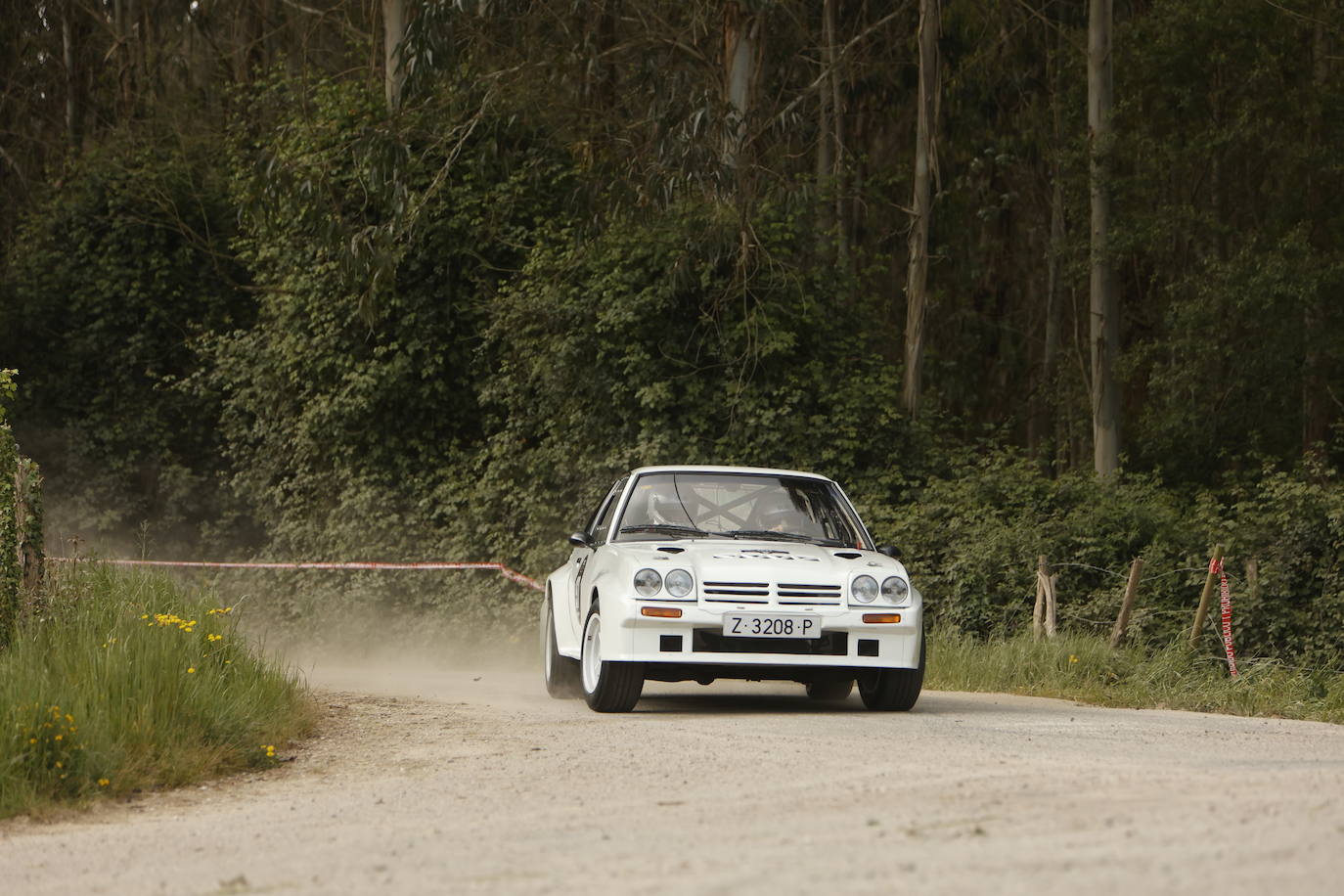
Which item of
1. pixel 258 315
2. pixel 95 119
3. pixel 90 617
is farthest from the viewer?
pixel 95 119

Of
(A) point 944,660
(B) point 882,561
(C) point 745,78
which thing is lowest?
(A) point 944,660

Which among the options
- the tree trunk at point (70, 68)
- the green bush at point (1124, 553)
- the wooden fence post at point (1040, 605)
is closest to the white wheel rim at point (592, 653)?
the wooden fence post at point (1040, 605)

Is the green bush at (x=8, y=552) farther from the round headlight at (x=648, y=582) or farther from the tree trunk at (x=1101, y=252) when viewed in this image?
the tree trunk at (x=1101, y=252)

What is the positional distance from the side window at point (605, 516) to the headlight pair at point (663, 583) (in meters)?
1.50

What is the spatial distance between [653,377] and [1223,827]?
17640 mm

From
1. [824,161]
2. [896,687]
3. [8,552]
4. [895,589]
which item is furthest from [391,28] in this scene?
[896,687]

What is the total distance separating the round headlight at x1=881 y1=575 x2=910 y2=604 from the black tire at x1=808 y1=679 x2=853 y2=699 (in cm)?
171

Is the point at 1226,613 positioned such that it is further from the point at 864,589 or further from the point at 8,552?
the point at 8,552

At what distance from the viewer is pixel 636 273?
78.5 ft

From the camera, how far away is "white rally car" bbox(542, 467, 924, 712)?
36.5 ft

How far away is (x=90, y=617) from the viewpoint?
11.2 m

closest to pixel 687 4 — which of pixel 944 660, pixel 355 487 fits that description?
pixel 355 487

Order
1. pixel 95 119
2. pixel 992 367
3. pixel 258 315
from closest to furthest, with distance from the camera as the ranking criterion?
pixel 258 315 → pixel 95 119 → pixel 992 367

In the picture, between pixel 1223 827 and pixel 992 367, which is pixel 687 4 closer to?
pixel 992 367
